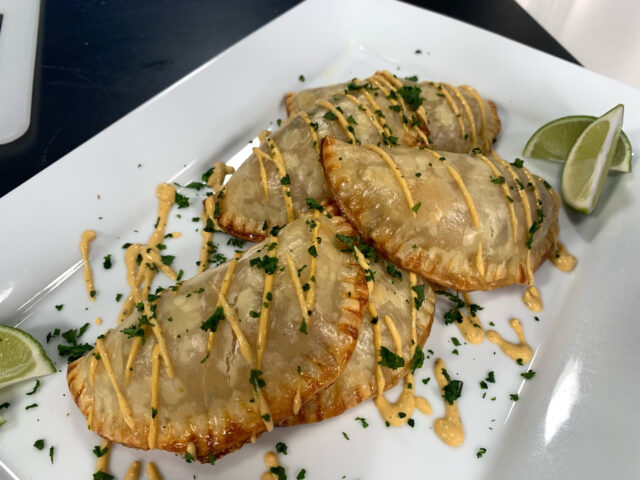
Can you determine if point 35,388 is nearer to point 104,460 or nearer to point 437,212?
point 104,460

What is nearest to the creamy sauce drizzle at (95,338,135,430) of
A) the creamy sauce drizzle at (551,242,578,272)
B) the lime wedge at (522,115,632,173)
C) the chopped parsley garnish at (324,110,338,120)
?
the chopped parsley garnish at (324,110,338,120)

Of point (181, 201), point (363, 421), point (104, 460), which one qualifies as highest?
point (181, 201)

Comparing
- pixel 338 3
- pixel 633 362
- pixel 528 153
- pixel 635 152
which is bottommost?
pixel 633 362

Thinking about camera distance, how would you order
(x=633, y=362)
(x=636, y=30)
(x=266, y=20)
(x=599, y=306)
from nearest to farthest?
(x=633, y=362), (x=599, y=306), (x=266, y=20), (x=636, y=30)

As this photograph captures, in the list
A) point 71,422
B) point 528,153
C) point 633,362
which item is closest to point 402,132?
point 528,153

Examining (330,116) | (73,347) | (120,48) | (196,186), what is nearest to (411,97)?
(330,116)

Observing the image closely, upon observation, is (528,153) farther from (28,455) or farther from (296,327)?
(28,455)

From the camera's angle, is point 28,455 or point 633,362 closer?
point 28,455
